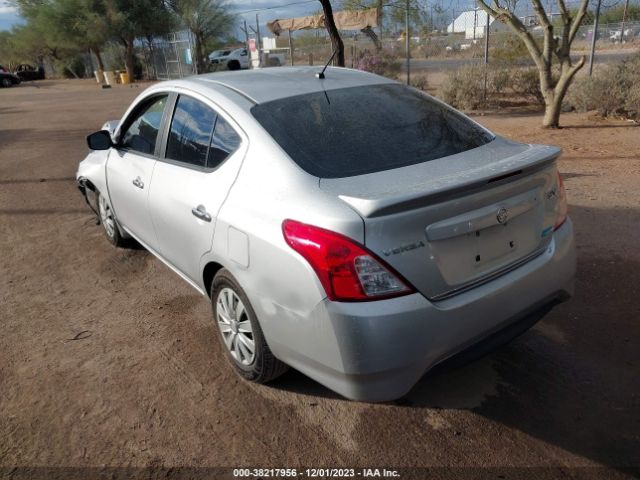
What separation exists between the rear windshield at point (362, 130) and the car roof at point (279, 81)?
85 mm

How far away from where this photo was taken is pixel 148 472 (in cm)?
245

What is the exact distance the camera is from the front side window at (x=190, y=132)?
10.4 ft

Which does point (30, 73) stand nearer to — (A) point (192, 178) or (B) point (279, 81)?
(B) point (279, 81)

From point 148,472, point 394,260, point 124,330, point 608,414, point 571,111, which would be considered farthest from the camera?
point 571,111

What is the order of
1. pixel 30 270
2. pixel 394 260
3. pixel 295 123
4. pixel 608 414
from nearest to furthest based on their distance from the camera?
pixel 394 260 < pixel 608 414 < pixel 295 123 < pixel 30 270

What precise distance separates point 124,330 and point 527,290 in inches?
105

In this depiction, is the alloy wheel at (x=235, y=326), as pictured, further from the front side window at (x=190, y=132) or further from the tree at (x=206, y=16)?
the tree at (x=206, y=16)

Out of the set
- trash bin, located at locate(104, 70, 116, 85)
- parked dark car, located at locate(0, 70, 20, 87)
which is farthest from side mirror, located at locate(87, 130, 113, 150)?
parked dark car, located at locate(0, 70, 20, 87)

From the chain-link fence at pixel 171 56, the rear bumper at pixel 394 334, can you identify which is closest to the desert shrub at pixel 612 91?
the rear bumper at pixel 394 334

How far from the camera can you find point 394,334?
217 cm

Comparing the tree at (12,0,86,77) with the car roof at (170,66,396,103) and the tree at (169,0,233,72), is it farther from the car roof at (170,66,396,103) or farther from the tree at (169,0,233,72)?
the car roof at (170,66,396,103)

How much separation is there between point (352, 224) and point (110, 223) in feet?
11.6

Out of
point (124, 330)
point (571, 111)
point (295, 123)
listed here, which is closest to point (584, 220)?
point (295, 123)

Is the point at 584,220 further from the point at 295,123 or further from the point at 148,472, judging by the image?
the point at 148,472
